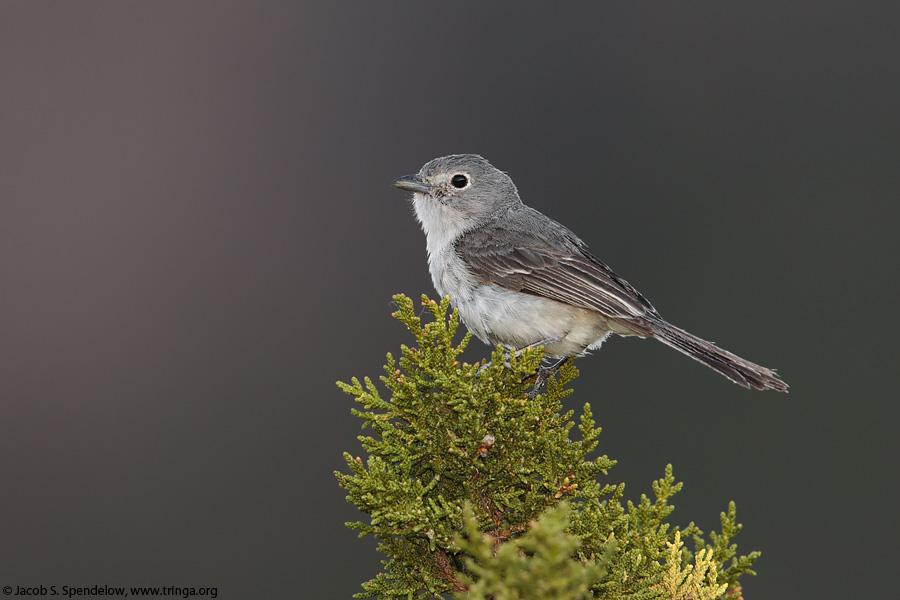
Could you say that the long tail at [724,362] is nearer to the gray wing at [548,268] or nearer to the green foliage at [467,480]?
the gray wing at [548,268]

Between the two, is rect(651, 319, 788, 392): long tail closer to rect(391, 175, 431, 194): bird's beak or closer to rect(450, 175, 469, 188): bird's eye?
rect(450, 175, 469, 188): bird's eye

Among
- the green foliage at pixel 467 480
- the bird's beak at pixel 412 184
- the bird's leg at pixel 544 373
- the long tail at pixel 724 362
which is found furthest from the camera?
the bird's beak at pixel 412 184

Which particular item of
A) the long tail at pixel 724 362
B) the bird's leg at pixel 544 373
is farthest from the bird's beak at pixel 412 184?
the long tail at pixel 724 362

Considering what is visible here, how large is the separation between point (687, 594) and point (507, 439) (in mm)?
951

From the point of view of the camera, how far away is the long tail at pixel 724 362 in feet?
12.8

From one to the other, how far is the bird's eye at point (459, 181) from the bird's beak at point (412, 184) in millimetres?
182

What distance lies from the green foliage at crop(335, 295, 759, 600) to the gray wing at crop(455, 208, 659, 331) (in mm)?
1544

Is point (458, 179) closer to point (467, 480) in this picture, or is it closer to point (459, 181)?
point (459, 181)

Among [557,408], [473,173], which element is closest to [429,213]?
[473,173]

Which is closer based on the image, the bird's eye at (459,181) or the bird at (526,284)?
the bird at (526,284)

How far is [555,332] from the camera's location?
4582 millimetres

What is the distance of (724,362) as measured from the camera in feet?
13.2

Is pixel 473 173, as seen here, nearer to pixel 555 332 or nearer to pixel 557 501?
pixel 555 332

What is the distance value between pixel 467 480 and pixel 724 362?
1770 mm
